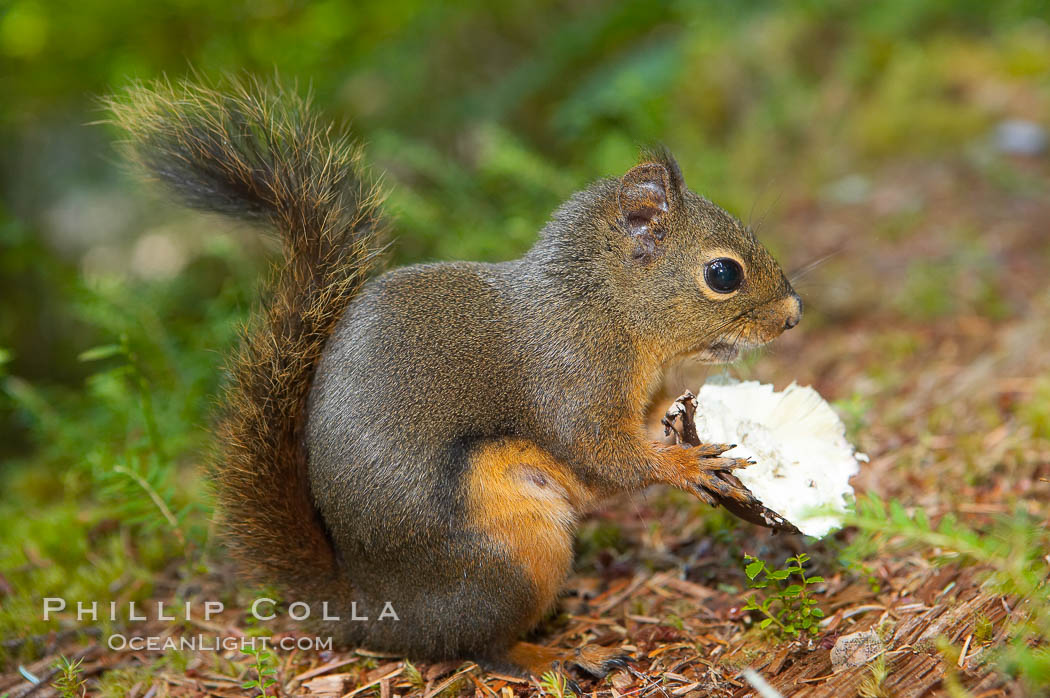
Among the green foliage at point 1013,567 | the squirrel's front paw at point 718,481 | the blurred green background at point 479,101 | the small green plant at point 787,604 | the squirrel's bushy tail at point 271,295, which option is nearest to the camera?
the green foliage at point 1013,567

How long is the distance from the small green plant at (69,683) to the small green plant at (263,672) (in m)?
0.48

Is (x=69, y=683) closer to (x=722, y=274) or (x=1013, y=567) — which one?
(x=722, y=274)

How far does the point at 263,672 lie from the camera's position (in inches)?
100

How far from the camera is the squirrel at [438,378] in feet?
8.26

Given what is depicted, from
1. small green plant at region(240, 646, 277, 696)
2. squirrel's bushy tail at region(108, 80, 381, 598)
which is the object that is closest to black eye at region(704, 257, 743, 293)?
squirrel's bushy tail at region(108, 80, 381, 598)

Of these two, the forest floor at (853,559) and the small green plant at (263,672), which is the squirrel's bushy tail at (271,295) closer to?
the small green plant at (263,672)

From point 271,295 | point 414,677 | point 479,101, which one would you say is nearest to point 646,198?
point 271,295

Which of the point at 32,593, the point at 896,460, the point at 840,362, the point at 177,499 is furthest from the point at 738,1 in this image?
the point at 32,593

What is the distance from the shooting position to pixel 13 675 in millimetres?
2801

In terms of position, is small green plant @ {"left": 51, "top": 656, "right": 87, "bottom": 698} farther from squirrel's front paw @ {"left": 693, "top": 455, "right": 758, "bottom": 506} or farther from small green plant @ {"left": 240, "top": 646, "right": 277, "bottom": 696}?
squirrel's front paw @ {"left": 693, "top": 455, "right": 758, "bottom": 506}

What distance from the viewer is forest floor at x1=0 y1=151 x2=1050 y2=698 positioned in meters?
2.29

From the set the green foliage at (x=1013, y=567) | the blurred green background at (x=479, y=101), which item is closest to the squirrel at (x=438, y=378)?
the green foliage at (x=1013, y=567)

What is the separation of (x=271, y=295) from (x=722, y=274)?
157 cm

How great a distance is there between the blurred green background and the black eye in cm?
213
